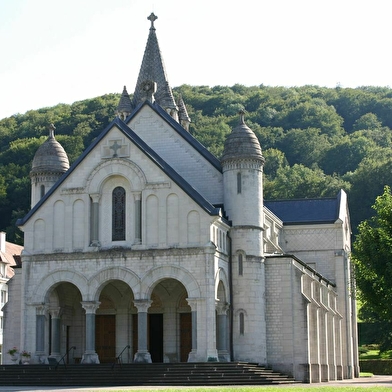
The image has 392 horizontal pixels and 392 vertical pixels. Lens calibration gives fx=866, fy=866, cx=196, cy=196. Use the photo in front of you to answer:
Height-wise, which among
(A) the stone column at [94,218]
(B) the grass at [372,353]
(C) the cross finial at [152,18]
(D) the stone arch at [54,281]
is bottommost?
(B) the grass at [372,353]

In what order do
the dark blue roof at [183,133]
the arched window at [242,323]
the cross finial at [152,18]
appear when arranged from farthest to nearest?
the cross finial at [152,18] < the dark blue roof at [183,133] < the arched window at [242,323]

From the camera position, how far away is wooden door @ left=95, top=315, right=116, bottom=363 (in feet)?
176

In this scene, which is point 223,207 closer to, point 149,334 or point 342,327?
point 149,334

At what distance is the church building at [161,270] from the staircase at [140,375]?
1.85 m

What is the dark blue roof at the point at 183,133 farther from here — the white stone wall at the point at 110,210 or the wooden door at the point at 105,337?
the wooden door at the point at 105,337

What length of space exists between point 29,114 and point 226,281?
119 metres

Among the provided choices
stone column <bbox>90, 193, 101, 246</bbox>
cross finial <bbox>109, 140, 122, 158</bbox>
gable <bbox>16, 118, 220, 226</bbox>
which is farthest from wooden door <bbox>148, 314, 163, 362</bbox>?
cross finial <bbox>109, 140, 122, 158</bbox>

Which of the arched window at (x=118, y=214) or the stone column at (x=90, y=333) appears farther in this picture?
the arched window at (x=118, y=214)

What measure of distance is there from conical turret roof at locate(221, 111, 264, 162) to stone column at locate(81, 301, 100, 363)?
1195 centimetres

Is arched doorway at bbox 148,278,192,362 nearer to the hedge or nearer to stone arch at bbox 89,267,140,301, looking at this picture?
stone arch at bbox 89,267,140,301

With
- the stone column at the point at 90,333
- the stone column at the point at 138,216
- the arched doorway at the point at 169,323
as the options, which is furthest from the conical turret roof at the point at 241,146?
the stone column at the point at 90,333

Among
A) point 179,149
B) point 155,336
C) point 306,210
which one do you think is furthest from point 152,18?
→ point 155,336

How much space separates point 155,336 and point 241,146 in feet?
42.3

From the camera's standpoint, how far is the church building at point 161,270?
49.2 meters
